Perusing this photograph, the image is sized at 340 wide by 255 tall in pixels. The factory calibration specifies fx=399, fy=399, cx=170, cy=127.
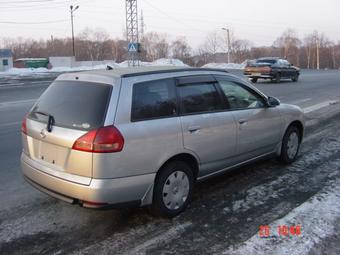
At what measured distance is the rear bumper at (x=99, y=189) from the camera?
3.68 metres

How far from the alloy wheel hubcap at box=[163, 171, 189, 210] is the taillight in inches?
30.6

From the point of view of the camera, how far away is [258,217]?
425 centimetres

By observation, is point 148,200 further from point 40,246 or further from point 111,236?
point 40,246

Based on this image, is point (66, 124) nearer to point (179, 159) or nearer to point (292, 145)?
point (179, 159)

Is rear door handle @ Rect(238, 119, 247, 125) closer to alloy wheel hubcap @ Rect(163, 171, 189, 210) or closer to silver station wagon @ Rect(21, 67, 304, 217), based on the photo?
silver station wagon @ Rect(21, 67, 304, 217)

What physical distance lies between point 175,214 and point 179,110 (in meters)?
1.12

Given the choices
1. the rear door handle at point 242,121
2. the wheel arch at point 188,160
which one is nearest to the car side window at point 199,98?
the rear door handle at point 242,121

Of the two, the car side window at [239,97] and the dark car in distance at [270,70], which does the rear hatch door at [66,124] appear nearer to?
the car side window at [239,97]

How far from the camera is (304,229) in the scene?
3939mm

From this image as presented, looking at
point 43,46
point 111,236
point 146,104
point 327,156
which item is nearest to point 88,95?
point 146,104

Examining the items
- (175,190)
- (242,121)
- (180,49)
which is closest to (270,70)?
(242,121)
